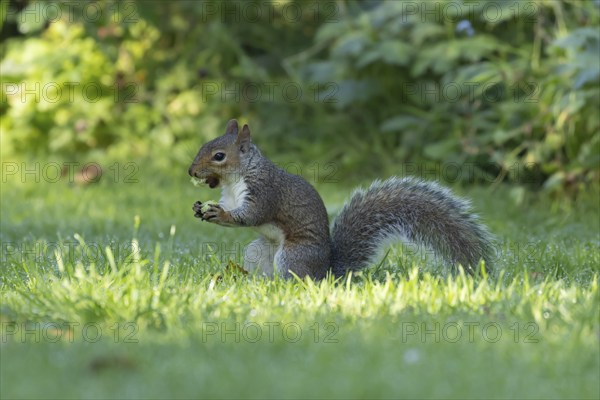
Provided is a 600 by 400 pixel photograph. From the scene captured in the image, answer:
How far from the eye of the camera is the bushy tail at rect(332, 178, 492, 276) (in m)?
3.90

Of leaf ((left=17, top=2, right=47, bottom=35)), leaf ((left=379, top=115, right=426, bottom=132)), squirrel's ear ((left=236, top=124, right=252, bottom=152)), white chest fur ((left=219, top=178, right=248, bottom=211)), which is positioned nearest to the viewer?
white chest fur ((left=219, top=178, right=248, bottom=211))

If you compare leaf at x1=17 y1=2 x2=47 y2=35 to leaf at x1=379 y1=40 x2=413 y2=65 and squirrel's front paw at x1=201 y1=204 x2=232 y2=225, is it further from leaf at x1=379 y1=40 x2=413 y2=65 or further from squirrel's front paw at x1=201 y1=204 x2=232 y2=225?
squirrel's front paw at x1=201 y1=204 x2=232 y2=225

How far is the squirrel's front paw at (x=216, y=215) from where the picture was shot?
3.68 meters

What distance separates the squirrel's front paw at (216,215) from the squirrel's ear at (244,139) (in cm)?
35

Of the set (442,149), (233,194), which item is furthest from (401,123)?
(233,194)

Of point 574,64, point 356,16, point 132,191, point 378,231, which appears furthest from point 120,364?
point 356,16

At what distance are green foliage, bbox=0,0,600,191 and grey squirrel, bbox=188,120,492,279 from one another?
2075 mm

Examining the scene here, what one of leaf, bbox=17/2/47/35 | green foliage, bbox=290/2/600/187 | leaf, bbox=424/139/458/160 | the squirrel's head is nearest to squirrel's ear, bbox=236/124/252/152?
the squirrel's head

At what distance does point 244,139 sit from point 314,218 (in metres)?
0.43

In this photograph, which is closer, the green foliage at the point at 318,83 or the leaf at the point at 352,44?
Answer: the green foliage at the point at 318,83

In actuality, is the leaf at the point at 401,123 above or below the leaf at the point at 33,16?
below

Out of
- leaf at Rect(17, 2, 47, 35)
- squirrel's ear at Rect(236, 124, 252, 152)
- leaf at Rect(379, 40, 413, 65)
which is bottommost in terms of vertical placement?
squirrel's ear at Rect(236, 124, 252, 152)

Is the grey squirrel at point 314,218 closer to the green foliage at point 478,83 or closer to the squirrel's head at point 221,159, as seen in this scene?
the squirrel's head at point 221,159

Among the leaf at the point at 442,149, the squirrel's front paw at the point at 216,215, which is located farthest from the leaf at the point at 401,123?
the squirrel's front paw at the point at 216,215
